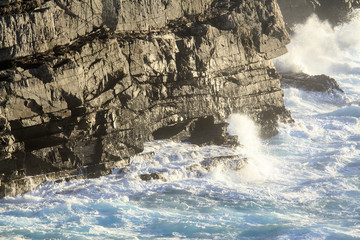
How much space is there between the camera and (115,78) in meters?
23.0

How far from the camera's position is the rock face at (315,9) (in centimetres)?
4794

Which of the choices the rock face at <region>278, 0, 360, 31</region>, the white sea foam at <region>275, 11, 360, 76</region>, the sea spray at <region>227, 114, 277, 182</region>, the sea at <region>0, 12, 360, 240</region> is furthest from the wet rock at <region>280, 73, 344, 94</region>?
the sea spray at <region>227, 114, 277, 182</region>

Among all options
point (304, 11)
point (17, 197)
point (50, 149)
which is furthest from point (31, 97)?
point (304, 11)

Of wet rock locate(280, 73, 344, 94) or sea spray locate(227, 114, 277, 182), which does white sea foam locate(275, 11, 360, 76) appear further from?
sea spray locate(227, 114, 277, 182)

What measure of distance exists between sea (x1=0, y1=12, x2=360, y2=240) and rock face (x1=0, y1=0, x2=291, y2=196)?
0.78 metres

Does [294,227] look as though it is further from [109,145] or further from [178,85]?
[178,85]

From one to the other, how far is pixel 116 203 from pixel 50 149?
→ 3161 mm

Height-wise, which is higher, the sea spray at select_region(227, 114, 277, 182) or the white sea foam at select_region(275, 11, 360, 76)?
the white sea foam at select_region(275, 11, 360, 76)

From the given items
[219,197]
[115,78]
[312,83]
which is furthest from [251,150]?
[312,83]

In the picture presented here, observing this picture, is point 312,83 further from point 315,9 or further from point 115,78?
point 115,78

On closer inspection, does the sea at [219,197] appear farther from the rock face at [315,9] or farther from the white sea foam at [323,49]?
the rock face at [315,9]

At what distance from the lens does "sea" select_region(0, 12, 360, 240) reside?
17.7 metres

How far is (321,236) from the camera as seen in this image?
1723cm

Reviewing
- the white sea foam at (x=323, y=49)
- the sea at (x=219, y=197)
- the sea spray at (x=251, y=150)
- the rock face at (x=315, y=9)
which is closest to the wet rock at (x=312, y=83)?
the white sea foam at (x=323, y=49)
